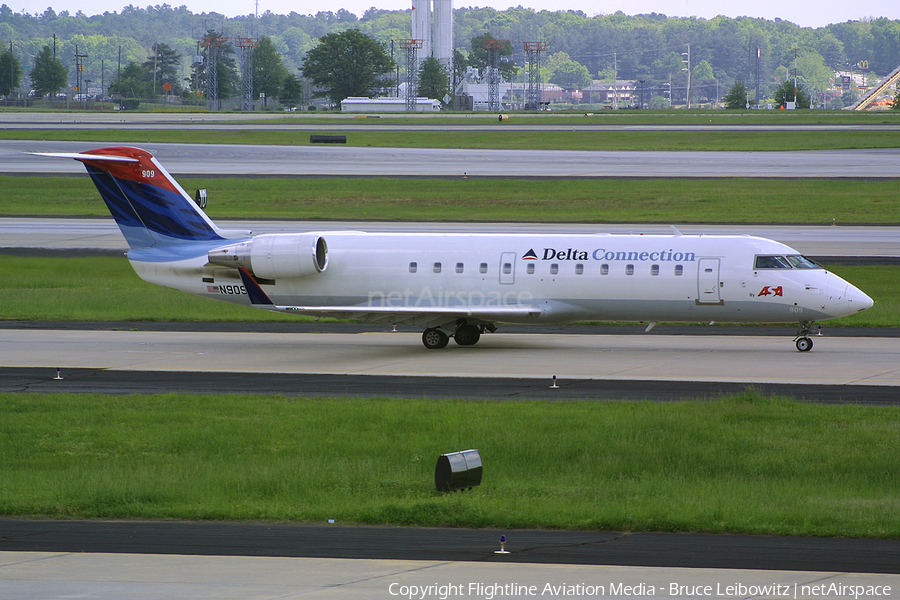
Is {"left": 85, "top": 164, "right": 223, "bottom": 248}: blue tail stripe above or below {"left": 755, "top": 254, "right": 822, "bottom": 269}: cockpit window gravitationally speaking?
above

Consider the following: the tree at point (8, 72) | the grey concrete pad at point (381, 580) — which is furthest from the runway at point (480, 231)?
the tree at point (8, 72)

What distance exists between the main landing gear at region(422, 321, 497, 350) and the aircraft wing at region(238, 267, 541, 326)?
0.38m

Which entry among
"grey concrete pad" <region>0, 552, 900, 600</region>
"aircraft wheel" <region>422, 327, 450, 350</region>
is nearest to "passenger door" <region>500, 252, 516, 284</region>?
"aircraft wheel" <region>422, 327, 450, 350</region>

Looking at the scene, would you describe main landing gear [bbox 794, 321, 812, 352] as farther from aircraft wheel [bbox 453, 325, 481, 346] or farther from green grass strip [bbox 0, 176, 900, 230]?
green grass strip [bbox 0, 176, 900, 230]

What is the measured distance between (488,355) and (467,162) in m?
56.2

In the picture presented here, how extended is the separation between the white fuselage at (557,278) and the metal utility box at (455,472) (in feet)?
46.0

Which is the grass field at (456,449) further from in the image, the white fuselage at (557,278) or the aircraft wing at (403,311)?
the white fuselage at (557,278)

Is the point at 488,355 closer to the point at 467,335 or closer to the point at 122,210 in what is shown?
the point at 467,335

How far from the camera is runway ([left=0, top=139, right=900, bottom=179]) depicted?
76625mm

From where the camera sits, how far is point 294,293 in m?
31.1
